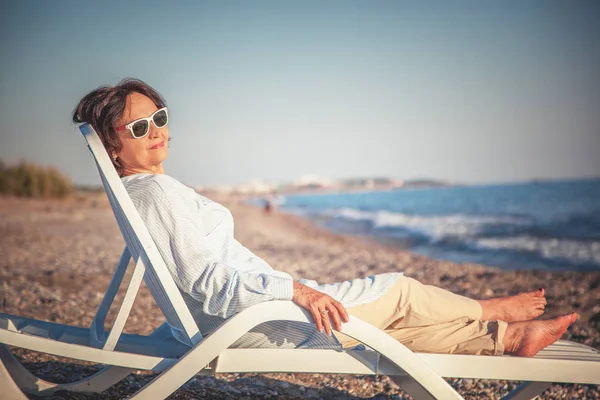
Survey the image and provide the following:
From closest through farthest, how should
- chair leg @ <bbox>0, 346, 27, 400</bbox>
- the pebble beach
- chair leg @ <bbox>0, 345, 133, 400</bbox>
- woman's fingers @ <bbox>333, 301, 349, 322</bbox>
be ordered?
woman's fingers @ <bbox>333, 301, 349, 322</bbox>, chair leg @ <bbox>0, 346, 27, 400</bbox>, chair leg @ <bbox>0, 345, 133, 400</bbox>, the pebble beach

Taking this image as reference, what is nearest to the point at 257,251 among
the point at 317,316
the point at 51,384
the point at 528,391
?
the point at 51,384

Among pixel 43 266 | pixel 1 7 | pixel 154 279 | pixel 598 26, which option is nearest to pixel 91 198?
pixel 1 7

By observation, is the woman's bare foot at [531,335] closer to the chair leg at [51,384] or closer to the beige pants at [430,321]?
the beige pants at [430,321]

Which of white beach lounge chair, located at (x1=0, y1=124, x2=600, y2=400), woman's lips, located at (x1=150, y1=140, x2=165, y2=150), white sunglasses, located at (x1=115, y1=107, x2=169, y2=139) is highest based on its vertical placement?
white sunglasses, located at (x1=115, y1=107, x2=169, y2=139)

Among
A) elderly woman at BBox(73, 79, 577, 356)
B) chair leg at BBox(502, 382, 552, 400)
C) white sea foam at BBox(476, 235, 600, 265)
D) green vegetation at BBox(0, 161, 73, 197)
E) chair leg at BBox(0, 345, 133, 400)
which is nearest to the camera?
elderly woman at BBox(73, 79, 577, 356)

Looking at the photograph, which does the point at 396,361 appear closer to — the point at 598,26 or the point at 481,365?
the point at 481,365

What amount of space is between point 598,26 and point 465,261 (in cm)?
4372

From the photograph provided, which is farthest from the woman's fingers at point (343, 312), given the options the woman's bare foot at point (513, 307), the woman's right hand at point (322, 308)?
the woman's bare foot at point (513, 307)

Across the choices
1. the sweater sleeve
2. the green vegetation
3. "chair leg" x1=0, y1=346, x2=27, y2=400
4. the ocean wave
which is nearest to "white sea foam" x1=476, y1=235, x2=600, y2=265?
the ocean wave

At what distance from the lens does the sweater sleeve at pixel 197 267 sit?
6.78 feet

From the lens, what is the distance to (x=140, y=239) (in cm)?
208

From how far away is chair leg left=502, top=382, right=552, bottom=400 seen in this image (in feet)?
8.87

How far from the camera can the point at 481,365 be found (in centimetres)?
219

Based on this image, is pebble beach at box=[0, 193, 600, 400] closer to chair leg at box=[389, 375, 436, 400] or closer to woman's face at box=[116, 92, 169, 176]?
chair leg at box=[389, 375, 436, 400]
